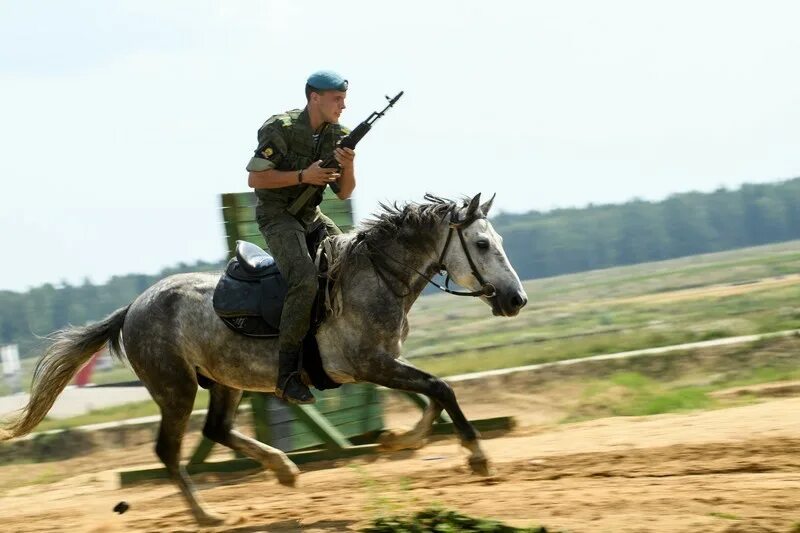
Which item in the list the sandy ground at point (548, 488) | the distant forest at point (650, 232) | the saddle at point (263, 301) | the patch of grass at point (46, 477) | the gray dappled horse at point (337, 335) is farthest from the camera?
the distant forest at point (650, 232)

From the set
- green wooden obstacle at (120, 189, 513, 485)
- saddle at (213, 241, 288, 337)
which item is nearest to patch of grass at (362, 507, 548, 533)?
saddle at (213, 241, 288, 337)

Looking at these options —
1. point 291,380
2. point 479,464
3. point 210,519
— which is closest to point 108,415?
point 210,519

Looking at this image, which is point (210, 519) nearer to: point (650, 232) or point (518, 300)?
point (518, 300)

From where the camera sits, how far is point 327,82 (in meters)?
8.57

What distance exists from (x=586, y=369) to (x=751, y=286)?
35389mm

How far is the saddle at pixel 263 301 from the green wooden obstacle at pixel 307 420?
2420mm

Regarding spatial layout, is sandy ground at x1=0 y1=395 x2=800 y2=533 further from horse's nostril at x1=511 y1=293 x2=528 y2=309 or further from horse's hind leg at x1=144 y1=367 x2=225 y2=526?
horse's nostril at x1=511 y1=293 x2=528 y2=309

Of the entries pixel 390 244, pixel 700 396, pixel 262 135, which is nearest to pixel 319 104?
pixel 262 135

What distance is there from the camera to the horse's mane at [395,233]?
883 centimetres

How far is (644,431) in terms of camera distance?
11.9 metres

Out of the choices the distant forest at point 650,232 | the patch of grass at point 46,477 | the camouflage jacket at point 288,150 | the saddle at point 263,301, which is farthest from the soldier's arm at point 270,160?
the distant forest at point 650,232

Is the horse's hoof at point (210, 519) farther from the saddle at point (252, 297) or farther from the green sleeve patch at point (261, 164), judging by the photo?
the green sleeve patch at point (261, 164)

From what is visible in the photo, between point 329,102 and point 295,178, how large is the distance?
2.05 feet

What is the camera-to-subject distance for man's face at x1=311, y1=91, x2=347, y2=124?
8.60 meters
